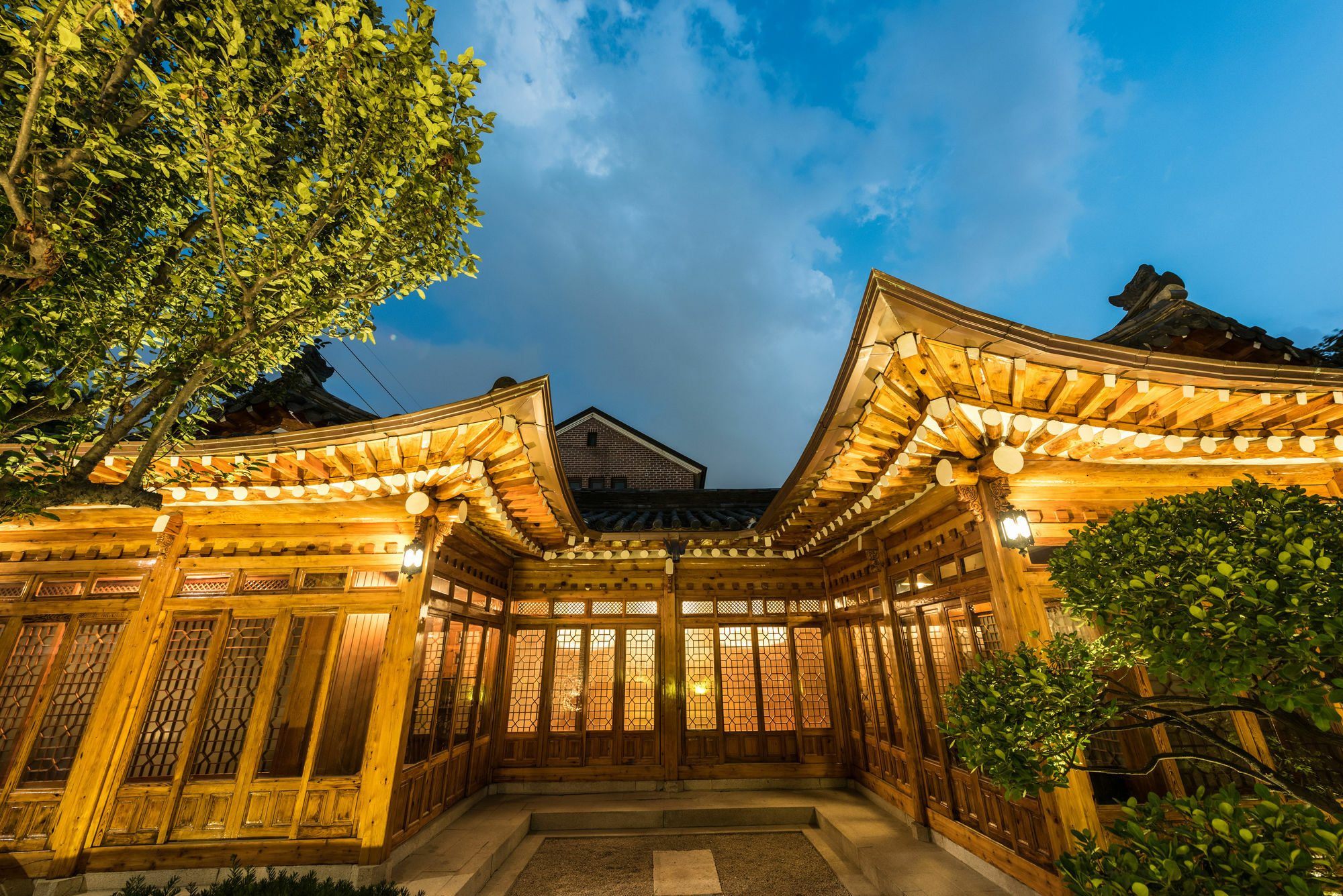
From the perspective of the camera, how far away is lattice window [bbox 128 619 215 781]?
17.0 feet

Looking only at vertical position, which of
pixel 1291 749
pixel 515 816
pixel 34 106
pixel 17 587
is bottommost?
pixel 515 816

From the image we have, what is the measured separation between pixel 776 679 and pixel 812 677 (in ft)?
2.00

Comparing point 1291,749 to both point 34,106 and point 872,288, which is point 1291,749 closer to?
point 872,288

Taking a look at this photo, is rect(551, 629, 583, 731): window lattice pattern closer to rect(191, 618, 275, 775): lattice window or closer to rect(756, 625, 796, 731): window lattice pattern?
rect(756, 625, 796, 731): window lattice pattern

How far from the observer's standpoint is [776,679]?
8.32 meters

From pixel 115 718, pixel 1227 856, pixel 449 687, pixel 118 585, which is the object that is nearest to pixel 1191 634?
pixel 1227 856

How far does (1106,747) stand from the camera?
4242 millimetres

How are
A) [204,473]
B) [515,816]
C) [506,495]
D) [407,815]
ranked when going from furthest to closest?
[515,816] < [506,495] < [407,815] < [204,473]

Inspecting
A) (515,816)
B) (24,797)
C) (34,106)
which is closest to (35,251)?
(34,106)

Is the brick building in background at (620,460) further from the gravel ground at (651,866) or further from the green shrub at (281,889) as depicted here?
the green shrub at (281,889)

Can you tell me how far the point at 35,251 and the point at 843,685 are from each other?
961cm

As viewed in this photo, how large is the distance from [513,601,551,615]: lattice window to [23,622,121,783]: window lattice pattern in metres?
4.67

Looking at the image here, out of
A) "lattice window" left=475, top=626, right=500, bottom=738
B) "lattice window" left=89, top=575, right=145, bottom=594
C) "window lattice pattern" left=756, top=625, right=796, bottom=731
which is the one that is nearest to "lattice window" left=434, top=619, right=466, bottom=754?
"lattice window" left=475, top=626, right=500, bottom=738

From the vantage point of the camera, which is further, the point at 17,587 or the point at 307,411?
the point at 307,411
